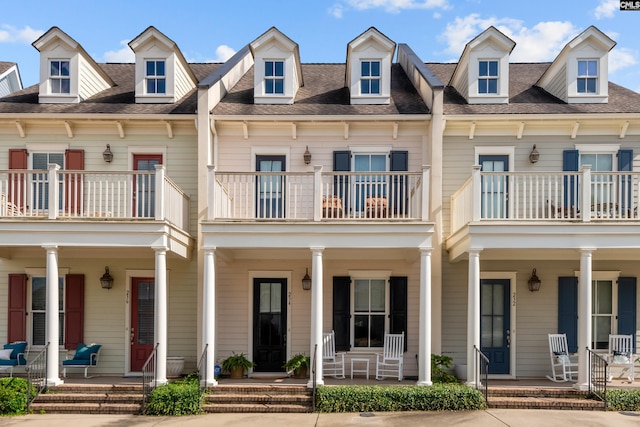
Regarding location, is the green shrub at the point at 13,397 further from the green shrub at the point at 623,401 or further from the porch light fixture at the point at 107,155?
the green shrub at the point at 623,401

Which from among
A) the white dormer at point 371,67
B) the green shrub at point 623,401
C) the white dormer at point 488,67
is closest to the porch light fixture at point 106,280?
the white dormer at point 371,67

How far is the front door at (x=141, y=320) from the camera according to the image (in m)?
13.7

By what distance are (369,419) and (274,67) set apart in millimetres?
8946

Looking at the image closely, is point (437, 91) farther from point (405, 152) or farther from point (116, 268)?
point (116, 268)

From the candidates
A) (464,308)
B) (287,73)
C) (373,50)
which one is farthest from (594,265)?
(287,73)

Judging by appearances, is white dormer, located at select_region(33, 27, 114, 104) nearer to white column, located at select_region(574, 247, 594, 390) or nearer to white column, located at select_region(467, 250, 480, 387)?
white column, located at select_region(467, 250, 480, 387)

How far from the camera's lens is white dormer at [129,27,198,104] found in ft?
46.7

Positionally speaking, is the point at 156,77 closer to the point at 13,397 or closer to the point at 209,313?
the point at 209,313

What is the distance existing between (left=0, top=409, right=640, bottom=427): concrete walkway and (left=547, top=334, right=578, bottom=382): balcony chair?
208 cm

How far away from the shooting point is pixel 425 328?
11.7 m

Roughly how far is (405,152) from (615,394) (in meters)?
6.91

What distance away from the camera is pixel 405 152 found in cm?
1368

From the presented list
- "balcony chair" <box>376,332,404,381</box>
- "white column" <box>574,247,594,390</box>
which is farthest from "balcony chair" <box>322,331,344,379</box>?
"white column" <box>574,247,594,390</box>

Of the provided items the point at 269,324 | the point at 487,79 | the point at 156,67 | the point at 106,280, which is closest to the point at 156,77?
the point at 156,67
